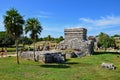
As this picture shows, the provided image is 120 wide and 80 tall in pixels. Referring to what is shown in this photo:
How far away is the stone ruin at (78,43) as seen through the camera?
53812 mm

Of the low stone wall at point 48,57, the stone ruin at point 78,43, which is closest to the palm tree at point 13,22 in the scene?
the low stone wall at point 48,57

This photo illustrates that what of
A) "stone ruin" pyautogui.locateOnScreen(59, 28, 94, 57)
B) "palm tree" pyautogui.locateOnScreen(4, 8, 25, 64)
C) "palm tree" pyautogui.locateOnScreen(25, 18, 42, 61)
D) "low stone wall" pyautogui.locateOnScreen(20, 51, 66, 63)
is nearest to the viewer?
"palm tree" pyautogui.locateOnScreen(4, 8, 25, 64)

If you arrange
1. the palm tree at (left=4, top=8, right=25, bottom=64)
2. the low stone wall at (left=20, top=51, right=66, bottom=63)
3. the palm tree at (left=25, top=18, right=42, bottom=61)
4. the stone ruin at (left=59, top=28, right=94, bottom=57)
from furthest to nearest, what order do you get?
1. the stone ruin at (left=59, top=28, right=94, bottom=57)
2. the palm tree at (left=25, top=18, right=42, bottom=61)
3. the low stone wall at (left=20, top=51, right=66, bottom=63)
4. the palm tree at (left=4, top=8, right=25, bottom=64)

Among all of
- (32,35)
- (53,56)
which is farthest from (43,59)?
(32,35)

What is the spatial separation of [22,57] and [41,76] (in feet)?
60.1

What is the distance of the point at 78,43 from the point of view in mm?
56281

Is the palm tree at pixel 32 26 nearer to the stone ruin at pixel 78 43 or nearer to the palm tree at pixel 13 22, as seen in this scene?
the palm tree at pixel 13 22

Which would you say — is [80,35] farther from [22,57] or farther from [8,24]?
[8,24]

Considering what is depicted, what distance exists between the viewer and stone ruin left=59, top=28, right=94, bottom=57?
53.8m

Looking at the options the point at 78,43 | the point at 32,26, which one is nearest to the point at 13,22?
the point at 32,26

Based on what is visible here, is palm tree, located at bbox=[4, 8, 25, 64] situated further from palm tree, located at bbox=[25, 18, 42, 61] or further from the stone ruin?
the stone ruin

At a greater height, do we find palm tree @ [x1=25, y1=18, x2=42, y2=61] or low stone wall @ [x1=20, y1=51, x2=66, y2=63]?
palm tree @ [x1=25, y1=18, x2=42, y2=61]

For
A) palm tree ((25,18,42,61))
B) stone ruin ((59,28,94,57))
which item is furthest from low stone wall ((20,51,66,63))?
stone ruin ((59,28,94,57))

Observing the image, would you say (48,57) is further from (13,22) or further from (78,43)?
(78,43)
